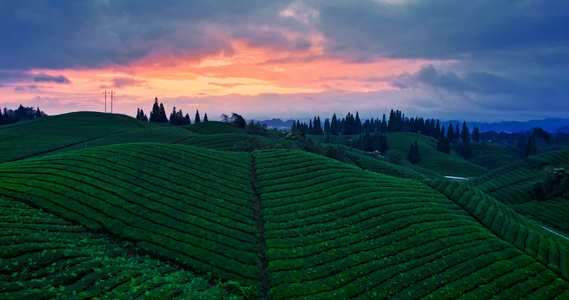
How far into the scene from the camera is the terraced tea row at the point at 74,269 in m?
18.0

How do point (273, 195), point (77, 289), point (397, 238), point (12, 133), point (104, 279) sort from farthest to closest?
point (12, 133)
point (273, 195)
point (397, 238)
point (104, 279)
point (77, 289)

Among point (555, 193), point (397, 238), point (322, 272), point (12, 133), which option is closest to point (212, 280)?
point (322, 272)

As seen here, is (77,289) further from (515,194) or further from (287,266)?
(515,194)

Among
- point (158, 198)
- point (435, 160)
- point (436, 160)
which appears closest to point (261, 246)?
point (158, 198)

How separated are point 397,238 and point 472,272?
674 centimetres

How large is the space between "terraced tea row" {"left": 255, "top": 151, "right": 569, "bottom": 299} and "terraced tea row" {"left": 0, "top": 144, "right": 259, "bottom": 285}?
3675 millimetres

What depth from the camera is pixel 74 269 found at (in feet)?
66.3

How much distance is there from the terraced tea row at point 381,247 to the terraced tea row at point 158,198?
3675mm

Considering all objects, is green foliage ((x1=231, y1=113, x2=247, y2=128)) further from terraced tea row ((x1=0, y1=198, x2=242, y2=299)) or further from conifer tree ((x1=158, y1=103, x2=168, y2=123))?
terraced tea row ((x1=0, y1=198, x2=242, y2=299))

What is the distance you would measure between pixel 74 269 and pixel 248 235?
14626 millimetres

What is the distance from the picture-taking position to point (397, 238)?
29.8m

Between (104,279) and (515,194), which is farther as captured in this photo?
(515,194)

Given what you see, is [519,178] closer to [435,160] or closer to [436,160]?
[436,160]

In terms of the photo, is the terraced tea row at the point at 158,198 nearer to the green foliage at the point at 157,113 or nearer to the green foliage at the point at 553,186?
the green foliage at the point at 553,186
